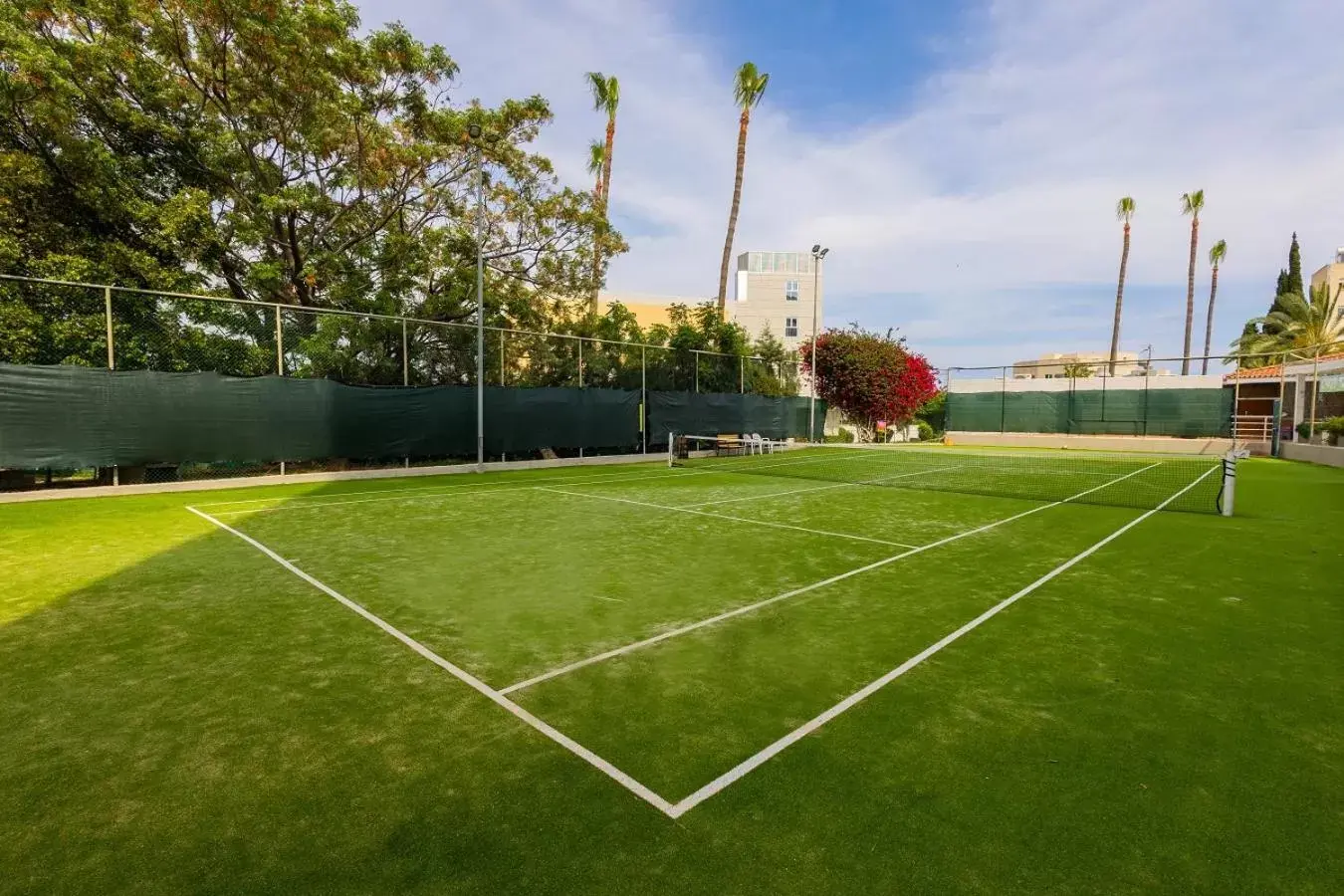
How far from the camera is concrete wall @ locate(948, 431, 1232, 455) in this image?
25422 mm

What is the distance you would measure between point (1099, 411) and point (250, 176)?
3123 cm

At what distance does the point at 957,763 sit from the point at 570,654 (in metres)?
2.20

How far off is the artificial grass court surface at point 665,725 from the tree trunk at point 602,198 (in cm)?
1560

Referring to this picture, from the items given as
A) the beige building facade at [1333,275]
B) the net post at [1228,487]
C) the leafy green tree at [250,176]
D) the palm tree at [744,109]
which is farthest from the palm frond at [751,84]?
the beige building facade at [1333,275]

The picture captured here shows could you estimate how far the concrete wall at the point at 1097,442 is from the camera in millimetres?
25422

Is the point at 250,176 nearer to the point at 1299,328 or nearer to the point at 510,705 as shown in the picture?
the point at 510,705

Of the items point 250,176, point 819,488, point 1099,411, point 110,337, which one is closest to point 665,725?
point 819,488

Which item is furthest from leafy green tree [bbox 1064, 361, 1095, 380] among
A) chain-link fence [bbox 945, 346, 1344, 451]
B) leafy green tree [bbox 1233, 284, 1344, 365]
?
leafy green tree [bbox 1233, 284, 1344, 365]

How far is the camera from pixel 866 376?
28.8 metres

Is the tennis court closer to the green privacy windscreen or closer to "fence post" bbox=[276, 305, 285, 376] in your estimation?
the green privacy windscreen

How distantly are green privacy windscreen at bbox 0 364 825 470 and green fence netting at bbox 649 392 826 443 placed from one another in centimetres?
107

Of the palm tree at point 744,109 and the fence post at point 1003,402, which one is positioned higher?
A: the palm tree at point 744,109

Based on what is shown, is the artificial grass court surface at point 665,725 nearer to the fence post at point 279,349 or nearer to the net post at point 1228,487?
the net post at point 1228,487

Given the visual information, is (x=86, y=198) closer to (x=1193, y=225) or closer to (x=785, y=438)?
(x=785, y=438)
